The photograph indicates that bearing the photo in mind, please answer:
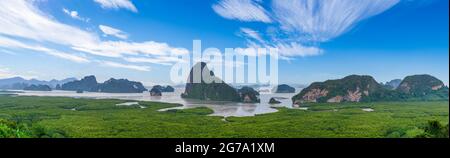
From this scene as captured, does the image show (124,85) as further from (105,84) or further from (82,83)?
(82,83)

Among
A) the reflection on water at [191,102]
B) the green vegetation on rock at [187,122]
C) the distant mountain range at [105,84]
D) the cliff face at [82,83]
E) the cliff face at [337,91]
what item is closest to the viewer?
the green vegetation on rock at [187,122]

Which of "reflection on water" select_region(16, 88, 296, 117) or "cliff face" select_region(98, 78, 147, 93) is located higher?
"cliff face" select_region(98, 78, 147, 93)

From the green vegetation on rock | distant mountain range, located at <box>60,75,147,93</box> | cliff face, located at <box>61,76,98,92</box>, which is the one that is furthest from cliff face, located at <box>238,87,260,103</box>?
cliff face, located at <box>61,76,98,92</box>

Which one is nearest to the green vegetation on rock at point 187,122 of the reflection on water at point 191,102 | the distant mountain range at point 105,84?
the reflection on water at point 191,102

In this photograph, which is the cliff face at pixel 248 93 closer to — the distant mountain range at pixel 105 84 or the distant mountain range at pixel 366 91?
the distant mountain range at pixel 366 91

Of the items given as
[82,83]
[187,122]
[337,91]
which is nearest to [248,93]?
[187,122]

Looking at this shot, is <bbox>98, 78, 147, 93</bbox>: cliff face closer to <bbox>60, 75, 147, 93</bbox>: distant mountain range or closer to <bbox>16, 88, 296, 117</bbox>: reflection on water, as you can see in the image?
<bbox>60, 75, 147, 93</bbox>: distant mountain range
